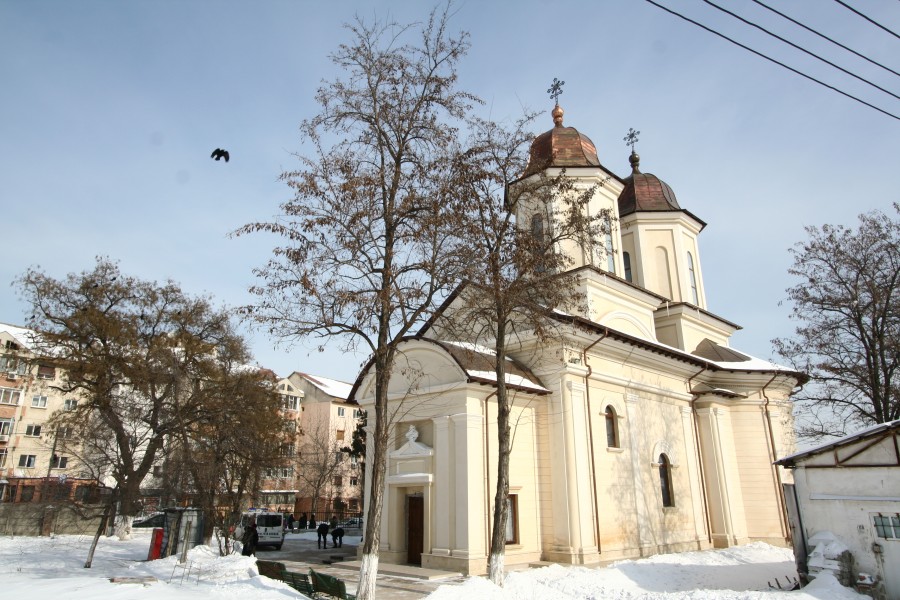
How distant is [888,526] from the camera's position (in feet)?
38.9

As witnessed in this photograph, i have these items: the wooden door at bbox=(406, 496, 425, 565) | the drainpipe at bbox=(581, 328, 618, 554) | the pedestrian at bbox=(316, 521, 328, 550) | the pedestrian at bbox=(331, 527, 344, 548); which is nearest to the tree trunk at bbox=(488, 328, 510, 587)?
the wooden door at bbox=(406, 496, 425, 565)

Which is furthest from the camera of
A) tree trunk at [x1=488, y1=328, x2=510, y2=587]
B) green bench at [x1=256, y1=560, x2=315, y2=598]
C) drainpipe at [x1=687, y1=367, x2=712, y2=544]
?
drainpipe at [x1=687, y1=367, x2=712, y2=544]

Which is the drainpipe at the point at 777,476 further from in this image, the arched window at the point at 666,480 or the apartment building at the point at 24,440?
the apartment building at the point at 24,440

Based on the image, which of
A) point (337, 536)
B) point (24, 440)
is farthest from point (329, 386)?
point (337, 536)

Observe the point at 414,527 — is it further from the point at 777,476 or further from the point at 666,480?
the point at 777,476

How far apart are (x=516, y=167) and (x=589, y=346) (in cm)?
664

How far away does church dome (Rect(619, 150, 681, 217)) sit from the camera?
85.4ft

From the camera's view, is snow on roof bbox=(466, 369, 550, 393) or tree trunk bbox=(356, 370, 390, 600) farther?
snow on roof bbox=(466, 369, 550, 393)

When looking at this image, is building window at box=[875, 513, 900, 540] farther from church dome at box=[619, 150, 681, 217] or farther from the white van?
the white van

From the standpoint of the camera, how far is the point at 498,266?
41.5 feet

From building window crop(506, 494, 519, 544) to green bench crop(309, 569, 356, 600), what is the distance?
19.7ft

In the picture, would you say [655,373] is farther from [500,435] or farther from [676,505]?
[500,435]

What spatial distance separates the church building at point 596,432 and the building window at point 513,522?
0.10ft

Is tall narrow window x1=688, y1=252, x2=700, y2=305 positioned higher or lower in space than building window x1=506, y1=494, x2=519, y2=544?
higher
